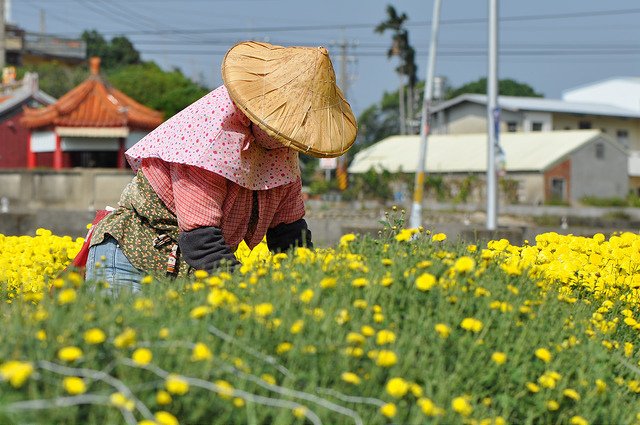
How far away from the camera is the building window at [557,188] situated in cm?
Answer: 4666

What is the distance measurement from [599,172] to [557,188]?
11.2ft

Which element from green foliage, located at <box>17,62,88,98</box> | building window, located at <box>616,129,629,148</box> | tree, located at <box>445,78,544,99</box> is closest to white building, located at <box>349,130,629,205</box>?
building window, located at <box>616,129,629,148</box>

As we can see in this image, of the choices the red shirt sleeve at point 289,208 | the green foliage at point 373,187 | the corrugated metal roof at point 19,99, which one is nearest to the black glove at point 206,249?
the red shirt sleeve at point 289,208

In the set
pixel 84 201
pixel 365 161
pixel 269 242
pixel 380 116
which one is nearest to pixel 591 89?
pixel 380 116

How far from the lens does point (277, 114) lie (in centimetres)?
374

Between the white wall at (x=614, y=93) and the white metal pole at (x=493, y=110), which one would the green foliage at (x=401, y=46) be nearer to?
the white wall at (x=614, y=93)

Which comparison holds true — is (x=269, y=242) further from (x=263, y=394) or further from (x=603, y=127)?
(x=603, y=127)

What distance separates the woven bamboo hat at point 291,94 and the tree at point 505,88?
89634mm

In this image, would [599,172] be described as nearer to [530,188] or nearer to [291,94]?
[530,188]

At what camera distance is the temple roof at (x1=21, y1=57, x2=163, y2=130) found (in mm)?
37375

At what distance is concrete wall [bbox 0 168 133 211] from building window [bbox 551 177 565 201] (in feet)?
73.4

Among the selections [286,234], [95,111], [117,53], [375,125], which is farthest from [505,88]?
[286,234]

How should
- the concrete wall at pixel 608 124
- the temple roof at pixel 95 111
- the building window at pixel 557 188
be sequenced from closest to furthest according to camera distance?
the temple roof at pixel 95 111 → the building window at pixel 557 188 → the concrete wall at pixel 608 124

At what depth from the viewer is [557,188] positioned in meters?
47.0
